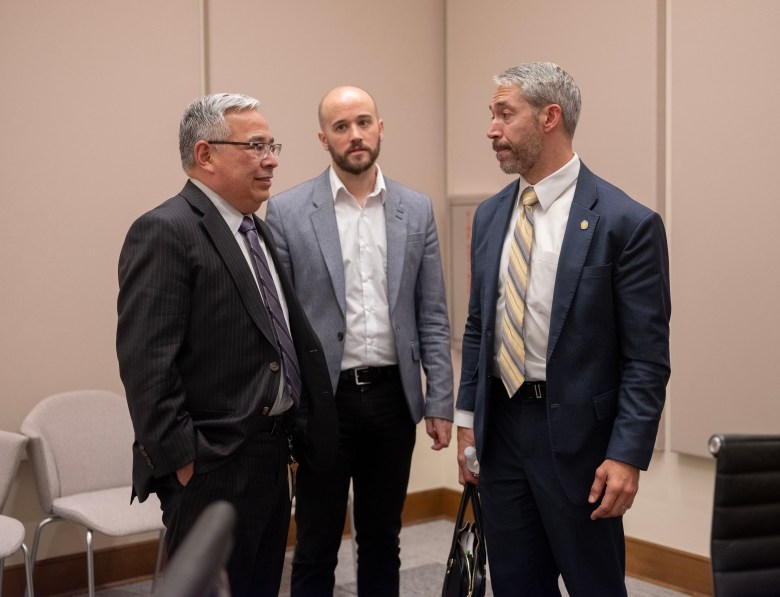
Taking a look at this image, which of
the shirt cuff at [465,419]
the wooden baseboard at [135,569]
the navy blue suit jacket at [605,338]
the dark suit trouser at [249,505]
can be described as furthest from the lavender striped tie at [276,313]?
the wooden baseboard at [135,569]

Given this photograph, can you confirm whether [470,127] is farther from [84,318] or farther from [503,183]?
[84,318]

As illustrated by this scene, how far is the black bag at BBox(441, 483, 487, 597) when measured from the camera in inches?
97.5

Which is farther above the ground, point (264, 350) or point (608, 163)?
point (608, 163)

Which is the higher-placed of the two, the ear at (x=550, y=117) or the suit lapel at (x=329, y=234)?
the ear at (x=550, y=117)

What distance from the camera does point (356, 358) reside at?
3.10 metres

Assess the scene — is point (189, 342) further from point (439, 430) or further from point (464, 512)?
point (439, 430)

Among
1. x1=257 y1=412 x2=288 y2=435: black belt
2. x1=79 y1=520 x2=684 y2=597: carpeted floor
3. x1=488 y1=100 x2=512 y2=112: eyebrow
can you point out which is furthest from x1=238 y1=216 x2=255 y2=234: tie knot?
x1=79 y1=520 x2=684 y2=597: carpeted floor

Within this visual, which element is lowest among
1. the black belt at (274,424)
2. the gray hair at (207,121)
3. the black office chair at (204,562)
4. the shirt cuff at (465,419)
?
the shirt cuff at (465,419)

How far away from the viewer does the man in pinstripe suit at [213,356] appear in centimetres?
226

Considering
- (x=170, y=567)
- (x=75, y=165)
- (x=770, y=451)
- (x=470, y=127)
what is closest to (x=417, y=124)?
(x=470, y=127)

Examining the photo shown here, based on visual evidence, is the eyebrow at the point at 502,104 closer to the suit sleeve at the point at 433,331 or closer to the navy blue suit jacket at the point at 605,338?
the navy blue suit jacket at the point at 605,338

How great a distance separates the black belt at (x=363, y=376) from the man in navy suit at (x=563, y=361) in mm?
598

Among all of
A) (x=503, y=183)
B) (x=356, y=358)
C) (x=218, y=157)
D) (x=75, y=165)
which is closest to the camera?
(x=218, y=157)

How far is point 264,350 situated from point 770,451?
1219mm
